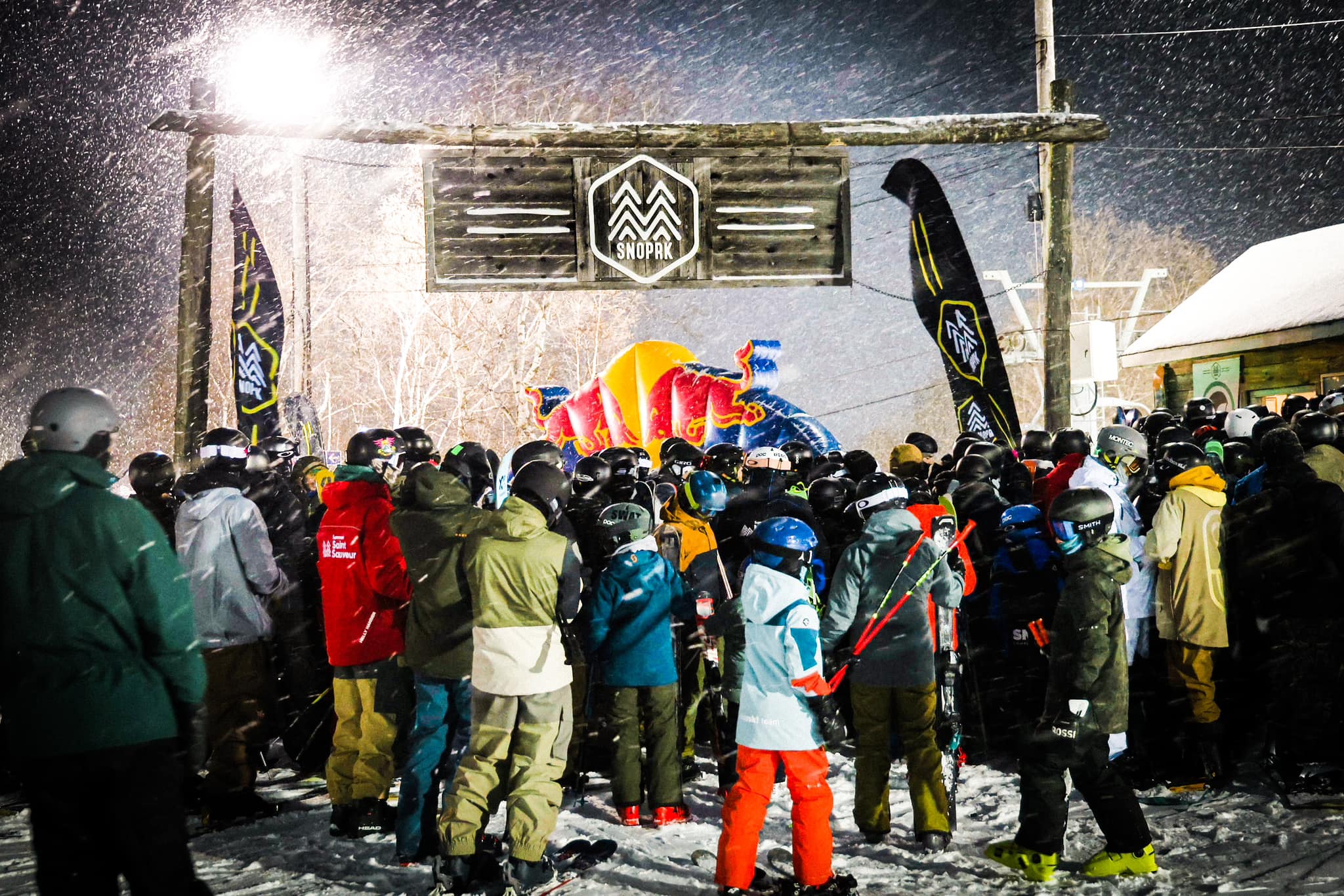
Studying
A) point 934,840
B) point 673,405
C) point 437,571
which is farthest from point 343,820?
point 673,405

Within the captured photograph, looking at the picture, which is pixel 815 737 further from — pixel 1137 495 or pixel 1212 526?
pixel 1137 495

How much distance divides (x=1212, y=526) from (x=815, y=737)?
338 centimetres

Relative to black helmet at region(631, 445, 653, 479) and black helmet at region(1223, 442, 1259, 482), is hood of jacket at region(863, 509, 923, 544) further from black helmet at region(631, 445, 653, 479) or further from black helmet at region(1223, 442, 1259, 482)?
black helmet at region(1223, 442, 1259, 482)

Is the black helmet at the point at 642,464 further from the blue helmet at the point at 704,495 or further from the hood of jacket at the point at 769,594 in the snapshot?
the hood of jacket at the point at 769,594

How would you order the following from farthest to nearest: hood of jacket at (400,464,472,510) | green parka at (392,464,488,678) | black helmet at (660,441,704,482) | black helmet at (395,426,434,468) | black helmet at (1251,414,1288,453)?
black helmet at (660,441,704,482), black helmet at (1251,414,1288,453), black helmet at (395,426,434,468), hood of jacket at (400,464,472,510), green parka at (392,464,488,678)

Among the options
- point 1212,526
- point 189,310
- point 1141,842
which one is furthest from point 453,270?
point 1141,842

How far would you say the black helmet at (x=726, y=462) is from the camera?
293 inches

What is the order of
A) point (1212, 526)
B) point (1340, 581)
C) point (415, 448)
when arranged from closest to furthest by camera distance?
point (1340, 581)
point (1212, 526)
point (415, 448)

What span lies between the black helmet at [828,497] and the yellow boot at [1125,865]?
2.94 meters

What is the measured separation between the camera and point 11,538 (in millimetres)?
3316

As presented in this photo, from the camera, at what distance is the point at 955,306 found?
9930mm

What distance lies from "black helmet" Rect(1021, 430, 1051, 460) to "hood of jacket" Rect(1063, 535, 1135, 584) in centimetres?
377

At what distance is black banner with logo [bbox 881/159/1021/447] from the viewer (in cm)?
977

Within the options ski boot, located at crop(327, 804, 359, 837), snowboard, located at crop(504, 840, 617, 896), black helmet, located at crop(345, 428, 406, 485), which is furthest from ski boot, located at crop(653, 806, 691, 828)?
black helmet, located at crop(345, 428, 406, 485)
